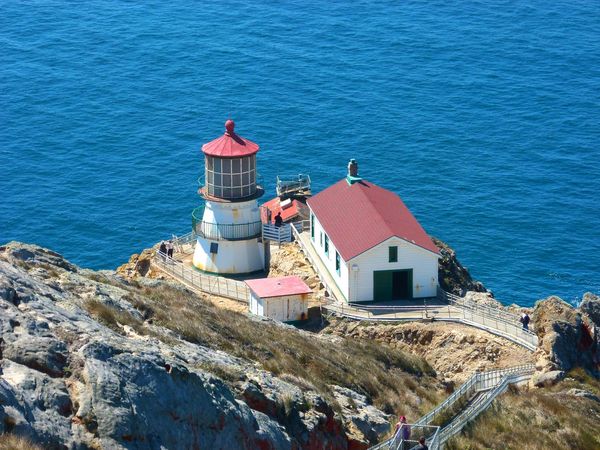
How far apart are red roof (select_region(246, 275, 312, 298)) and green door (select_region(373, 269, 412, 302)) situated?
260 cm

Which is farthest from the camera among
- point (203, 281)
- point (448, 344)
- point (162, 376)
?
point (203, 281)

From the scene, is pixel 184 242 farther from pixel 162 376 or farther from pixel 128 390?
pixel 128 390

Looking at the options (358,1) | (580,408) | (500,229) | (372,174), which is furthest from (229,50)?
(580,408)

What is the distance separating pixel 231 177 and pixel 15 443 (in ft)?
113

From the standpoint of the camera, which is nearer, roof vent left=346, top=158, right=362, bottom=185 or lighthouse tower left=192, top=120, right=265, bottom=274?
roof vent left=346, top=158, right=362, bottom=185

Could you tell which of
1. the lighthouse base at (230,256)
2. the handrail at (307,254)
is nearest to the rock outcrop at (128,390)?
the handrail at (307,254)

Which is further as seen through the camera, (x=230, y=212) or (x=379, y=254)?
(x=230, y=212)

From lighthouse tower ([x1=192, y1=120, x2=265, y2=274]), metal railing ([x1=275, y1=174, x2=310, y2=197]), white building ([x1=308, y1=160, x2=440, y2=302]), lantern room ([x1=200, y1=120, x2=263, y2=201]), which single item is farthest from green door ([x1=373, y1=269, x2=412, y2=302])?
metal railing ([x1=275, y1=174, x2=310, y2=197])

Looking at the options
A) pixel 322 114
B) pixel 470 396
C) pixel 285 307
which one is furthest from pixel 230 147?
pixel 322 114

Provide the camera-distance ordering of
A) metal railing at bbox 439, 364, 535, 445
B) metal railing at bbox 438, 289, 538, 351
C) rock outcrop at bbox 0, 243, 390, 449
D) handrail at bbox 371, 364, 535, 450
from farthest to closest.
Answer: metal railing at bbox 438, 289, 538, 351
metal railing at bbox 439, 364, 535, 445
handrail at bbox 371, 364, 535, 450
rock outcrop at bbox 0, 243, 390, 449

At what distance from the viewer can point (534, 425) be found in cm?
2759

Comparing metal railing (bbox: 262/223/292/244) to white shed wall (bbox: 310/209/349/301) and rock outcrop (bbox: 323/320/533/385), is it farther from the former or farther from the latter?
rock outcrop (bbox: 323/320/533/385)

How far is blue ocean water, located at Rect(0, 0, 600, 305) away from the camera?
228 feet

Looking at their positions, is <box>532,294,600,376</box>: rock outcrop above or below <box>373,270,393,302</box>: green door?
below
